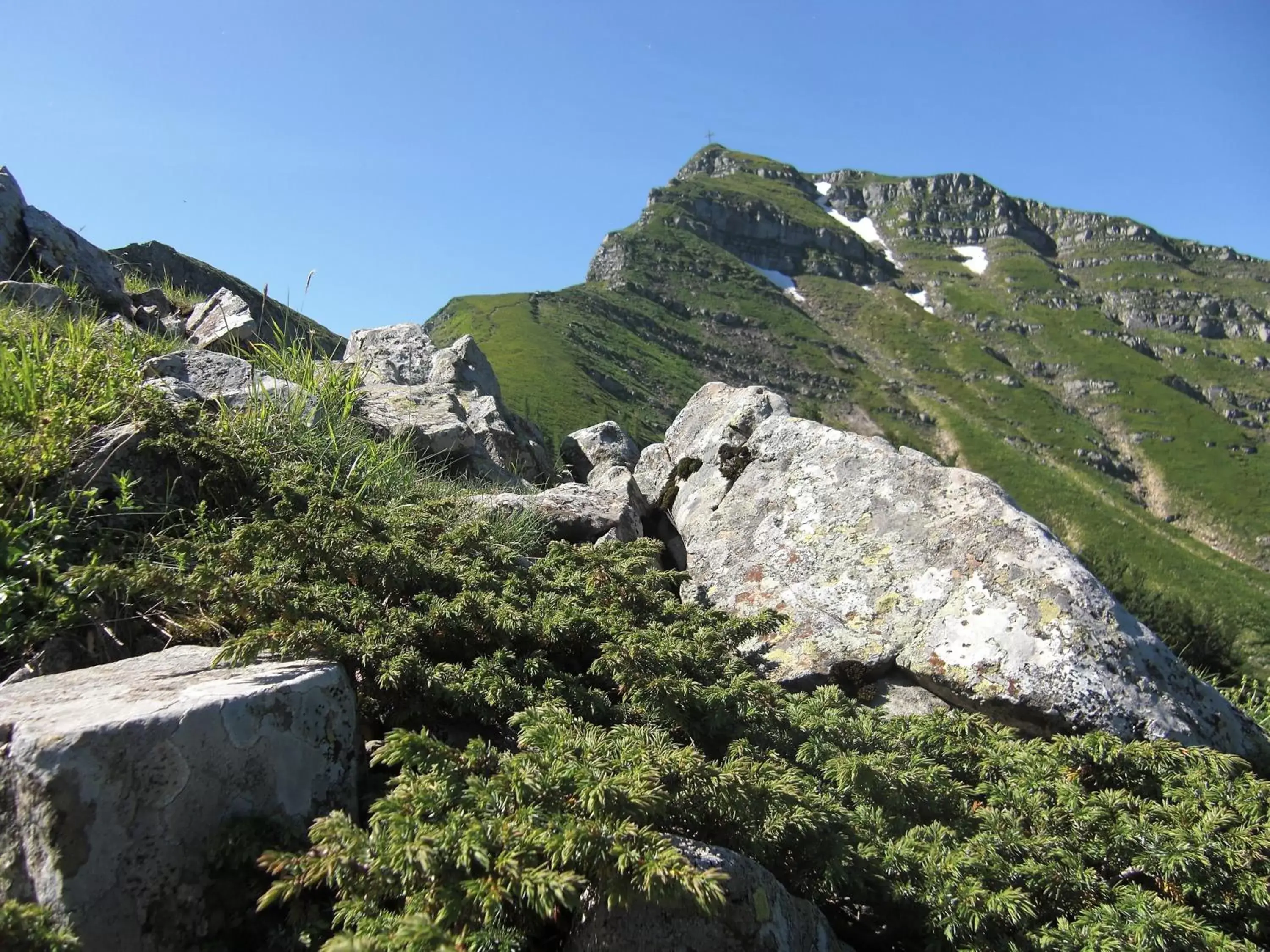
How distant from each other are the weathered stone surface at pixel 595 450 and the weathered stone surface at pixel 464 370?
200cm

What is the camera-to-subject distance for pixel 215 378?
8023 mm

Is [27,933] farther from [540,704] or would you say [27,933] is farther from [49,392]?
[49,392]

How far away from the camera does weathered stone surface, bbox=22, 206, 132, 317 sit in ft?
39.9

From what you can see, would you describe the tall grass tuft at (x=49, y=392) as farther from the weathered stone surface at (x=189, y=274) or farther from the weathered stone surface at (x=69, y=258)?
the weathered stone surface at (x=189, y=274)

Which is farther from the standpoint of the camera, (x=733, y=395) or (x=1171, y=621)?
(x=1171, y=621)

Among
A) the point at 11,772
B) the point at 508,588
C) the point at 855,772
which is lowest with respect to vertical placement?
the point at 11,772

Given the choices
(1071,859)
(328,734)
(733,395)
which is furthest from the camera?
(733,395)

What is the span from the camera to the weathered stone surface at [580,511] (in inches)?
325

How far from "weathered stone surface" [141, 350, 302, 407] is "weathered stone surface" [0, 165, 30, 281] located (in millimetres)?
6323

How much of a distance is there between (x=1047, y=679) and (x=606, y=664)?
375 centimetres

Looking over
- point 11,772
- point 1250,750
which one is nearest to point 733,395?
point 1250,750

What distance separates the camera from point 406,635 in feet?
13.8

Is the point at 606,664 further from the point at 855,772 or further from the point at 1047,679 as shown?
the point at 1047,679

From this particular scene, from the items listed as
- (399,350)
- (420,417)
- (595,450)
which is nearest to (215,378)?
(420,417)
